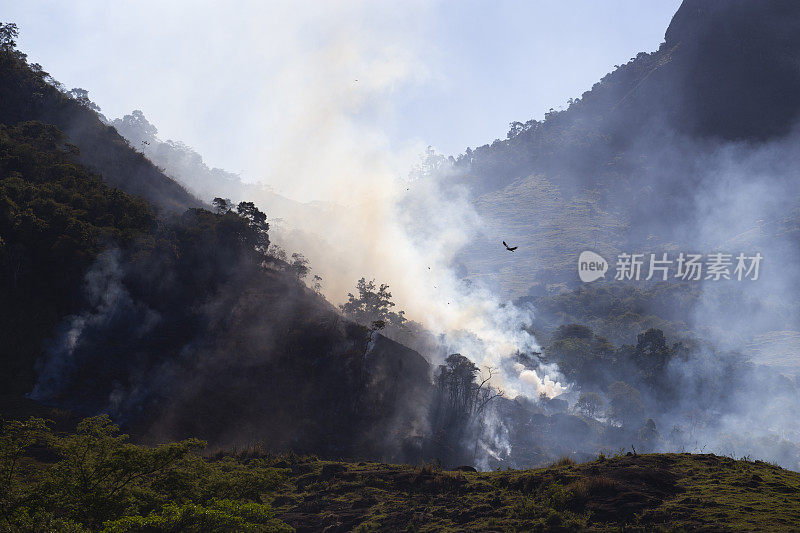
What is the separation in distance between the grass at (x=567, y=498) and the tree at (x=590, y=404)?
294ft

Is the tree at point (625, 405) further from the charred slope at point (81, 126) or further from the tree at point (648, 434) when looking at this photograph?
the charred slope at point (81, 126)

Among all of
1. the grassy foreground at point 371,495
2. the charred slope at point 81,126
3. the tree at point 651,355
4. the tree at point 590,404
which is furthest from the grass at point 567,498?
the tree at point 651,355

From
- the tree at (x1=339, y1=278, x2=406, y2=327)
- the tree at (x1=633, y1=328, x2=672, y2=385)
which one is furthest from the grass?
the tree at (x1=633, y1=328, x2=672, y2=385)

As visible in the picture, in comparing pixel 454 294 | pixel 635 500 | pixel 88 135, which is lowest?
pixel 635 500

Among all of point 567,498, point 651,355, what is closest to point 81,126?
point 567,498

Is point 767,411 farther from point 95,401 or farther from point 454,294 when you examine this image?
point 95,401

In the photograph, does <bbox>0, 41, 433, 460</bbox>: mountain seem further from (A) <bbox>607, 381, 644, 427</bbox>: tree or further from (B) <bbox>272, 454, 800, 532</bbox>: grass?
(A) <bbox>607, 381, 644, 427</bbox>: tree

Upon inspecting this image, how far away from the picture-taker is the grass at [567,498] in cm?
1961

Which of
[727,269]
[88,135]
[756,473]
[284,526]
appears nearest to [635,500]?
[756,473]

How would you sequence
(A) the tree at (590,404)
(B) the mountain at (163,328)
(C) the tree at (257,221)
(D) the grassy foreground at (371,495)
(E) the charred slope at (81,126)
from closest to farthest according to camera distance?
(D) the grassy foreground at (371,495) → (B) the mountain at (163,328) → (E) the charred slope at (81,126) → (C) the tree at (257,221) → (A) the tree at (590,404)

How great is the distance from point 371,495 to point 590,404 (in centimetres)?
9450

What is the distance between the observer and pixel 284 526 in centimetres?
1898

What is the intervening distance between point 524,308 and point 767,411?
75374 millimetres

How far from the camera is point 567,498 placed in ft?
73.3
